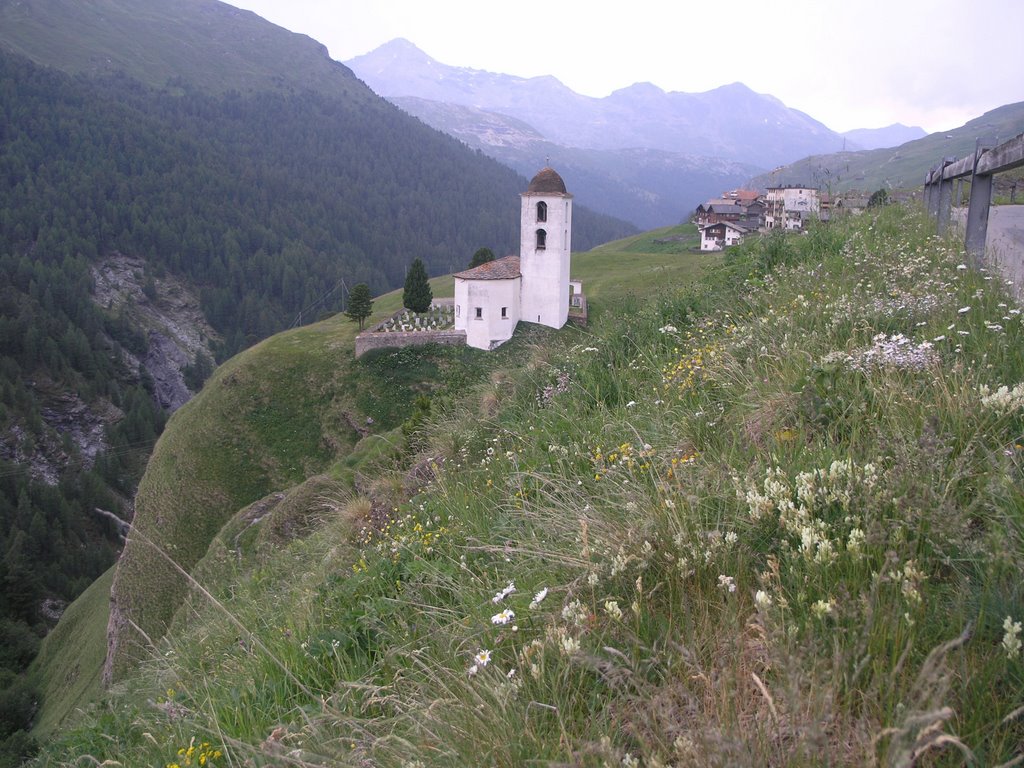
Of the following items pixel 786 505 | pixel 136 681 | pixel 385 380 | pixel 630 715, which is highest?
pixel 786 505

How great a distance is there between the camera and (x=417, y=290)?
135 feet

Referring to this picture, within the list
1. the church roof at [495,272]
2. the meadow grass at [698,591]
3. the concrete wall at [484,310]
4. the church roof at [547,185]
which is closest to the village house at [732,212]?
the church roof at [547,185]

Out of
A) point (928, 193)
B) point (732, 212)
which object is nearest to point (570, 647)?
point (928, 193)

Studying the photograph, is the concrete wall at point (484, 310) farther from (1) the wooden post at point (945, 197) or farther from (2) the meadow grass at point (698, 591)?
(2) the meadow grass at point (698, 591)

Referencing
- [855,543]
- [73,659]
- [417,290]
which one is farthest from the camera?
[417,290]

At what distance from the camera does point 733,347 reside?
16.4ft

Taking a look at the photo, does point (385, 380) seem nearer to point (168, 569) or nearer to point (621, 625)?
point (168, 569)

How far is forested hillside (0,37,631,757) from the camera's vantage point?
238 ft

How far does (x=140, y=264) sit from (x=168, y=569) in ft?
423

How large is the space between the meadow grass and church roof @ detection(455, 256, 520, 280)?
3223cm

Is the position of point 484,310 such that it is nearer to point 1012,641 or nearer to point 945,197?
point 945,197

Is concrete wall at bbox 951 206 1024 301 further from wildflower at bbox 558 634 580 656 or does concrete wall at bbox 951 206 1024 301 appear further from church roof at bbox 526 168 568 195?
church roof at bbox 526 168 568 195

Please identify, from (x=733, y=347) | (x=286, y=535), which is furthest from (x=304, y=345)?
(x=733, y=347)

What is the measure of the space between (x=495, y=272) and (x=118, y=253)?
404ft
